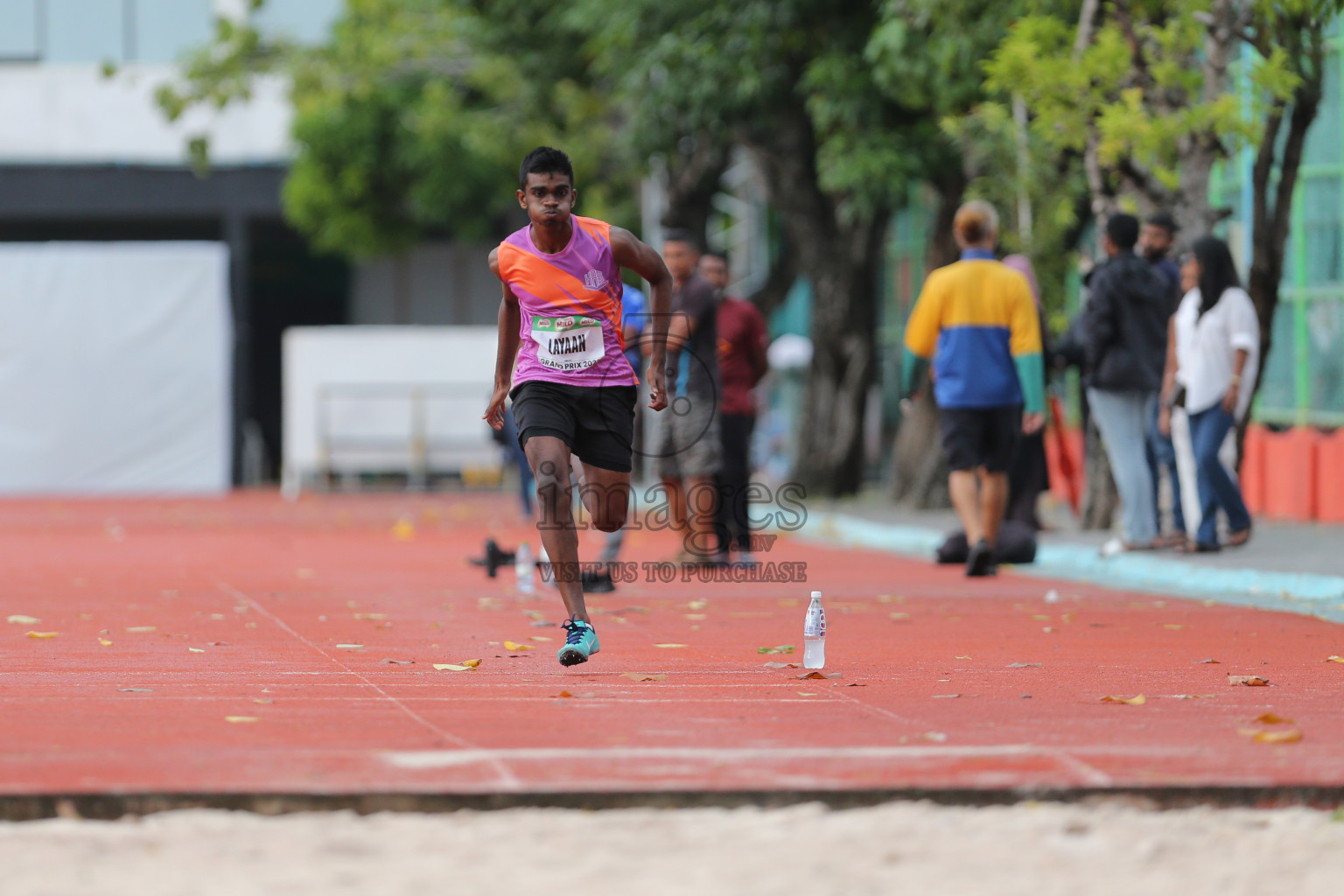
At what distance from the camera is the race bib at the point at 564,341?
25.9 ft

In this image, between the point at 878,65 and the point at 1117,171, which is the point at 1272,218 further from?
the point at 878,65

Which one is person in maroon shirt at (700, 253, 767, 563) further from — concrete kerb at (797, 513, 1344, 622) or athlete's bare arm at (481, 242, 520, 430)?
athlete's bare arm at (481, 242, 520, 430)

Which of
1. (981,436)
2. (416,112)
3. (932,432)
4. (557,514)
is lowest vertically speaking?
(932,432)

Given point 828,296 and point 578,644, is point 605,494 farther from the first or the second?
point 828,296

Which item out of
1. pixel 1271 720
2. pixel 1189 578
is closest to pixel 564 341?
pixel 1271 720

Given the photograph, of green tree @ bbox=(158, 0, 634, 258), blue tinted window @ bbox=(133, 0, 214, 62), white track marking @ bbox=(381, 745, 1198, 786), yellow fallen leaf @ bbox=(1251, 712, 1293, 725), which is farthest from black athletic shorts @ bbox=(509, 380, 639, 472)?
blue tinted window @ bbox=(133, 0, 214, 62)

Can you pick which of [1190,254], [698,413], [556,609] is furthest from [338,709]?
[1190,254]

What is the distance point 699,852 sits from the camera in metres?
4.52

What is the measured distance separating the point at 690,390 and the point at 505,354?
12.3 ft

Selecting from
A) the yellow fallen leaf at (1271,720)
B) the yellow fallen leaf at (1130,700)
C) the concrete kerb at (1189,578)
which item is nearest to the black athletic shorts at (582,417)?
the yellow fallen leaf at (1130,700)

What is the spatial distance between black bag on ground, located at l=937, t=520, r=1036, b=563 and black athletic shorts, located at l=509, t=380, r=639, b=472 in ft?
16.2

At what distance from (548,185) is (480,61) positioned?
2092cm

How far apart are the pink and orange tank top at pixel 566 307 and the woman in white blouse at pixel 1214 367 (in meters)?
5.50

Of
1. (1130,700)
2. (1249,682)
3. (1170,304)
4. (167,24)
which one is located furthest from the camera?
(167,24)
